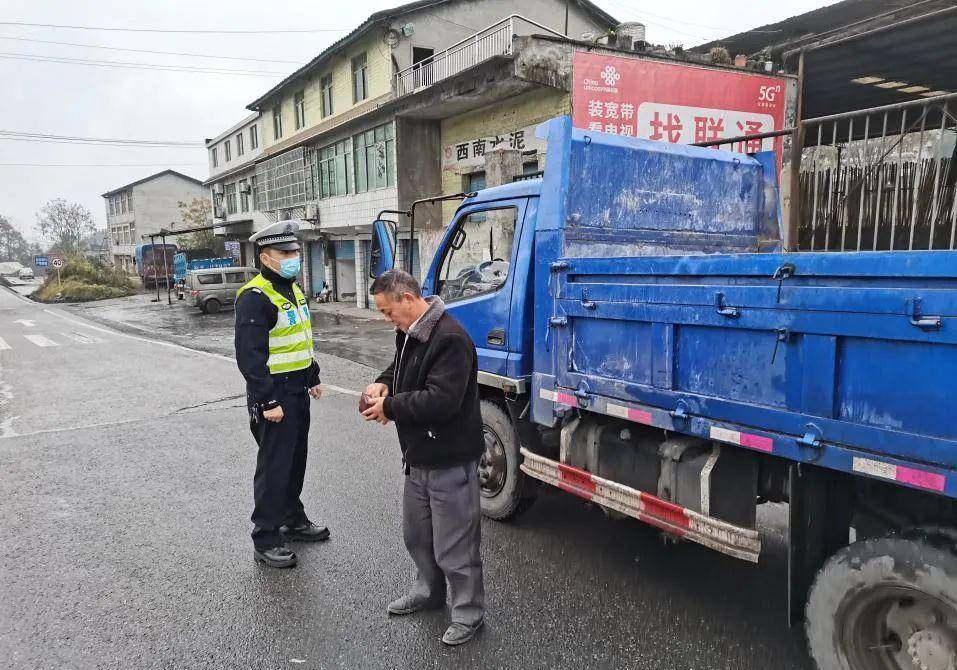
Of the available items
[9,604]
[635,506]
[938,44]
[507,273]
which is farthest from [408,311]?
[938,44]

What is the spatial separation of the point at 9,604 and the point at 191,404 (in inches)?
202

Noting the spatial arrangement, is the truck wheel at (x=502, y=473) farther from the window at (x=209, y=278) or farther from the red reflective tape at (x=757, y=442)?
the window at (x=209, y=278)

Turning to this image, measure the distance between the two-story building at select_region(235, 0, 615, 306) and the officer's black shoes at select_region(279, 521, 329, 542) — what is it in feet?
41.4

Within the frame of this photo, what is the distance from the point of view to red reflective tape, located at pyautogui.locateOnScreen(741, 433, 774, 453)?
2652 mm

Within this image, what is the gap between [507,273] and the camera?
4176 millimetres

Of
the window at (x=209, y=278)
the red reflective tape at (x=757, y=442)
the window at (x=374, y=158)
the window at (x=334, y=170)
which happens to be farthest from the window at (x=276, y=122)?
the red reflective tape at (x=757, y=442)

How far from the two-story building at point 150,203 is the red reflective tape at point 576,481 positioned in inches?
2400

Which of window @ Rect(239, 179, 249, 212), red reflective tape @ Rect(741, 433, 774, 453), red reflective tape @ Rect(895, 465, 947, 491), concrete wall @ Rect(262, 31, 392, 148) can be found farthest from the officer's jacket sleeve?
window @ Rect(239, 179, 249, 212)

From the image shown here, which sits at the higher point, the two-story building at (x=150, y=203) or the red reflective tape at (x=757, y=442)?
the two-story building at (x=150, y=203)

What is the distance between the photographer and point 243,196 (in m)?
37.2

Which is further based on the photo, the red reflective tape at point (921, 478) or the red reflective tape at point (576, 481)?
the red reflective tape at point (576, 481)

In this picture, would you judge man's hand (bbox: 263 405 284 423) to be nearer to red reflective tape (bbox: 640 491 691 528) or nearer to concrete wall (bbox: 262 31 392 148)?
red reflective tape (bbox: 640 491 691 528)

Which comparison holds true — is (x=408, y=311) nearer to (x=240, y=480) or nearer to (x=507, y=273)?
(x=507, y=273)

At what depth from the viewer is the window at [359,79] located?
22.8 metres
